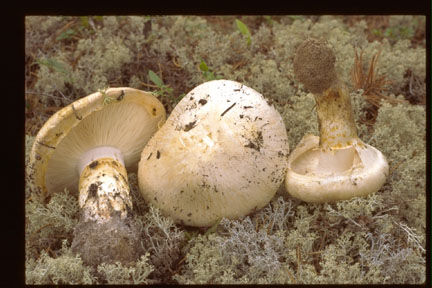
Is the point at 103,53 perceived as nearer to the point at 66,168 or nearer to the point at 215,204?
the point at 66,168

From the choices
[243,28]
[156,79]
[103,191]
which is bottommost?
[103,191]

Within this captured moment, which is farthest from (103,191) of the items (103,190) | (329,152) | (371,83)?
(371,83)

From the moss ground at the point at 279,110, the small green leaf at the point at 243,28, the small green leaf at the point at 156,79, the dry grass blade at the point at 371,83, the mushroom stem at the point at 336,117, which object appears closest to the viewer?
the moss ground at the point at 279,110

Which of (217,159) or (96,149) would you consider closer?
(217,159)

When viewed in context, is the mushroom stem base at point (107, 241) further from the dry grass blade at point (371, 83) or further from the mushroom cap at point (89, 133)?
the dry grass blade at point (371, 83)

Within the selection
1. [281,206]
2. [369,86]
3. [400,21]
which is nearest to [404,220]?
[281,206]

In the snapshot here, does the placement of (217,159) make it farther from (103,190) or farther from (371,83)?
(371,83)

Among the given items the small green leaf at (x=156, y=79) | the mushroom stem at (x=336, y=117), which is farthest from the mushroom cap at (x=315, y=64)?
the small green leaf at (x=156, y=79)
